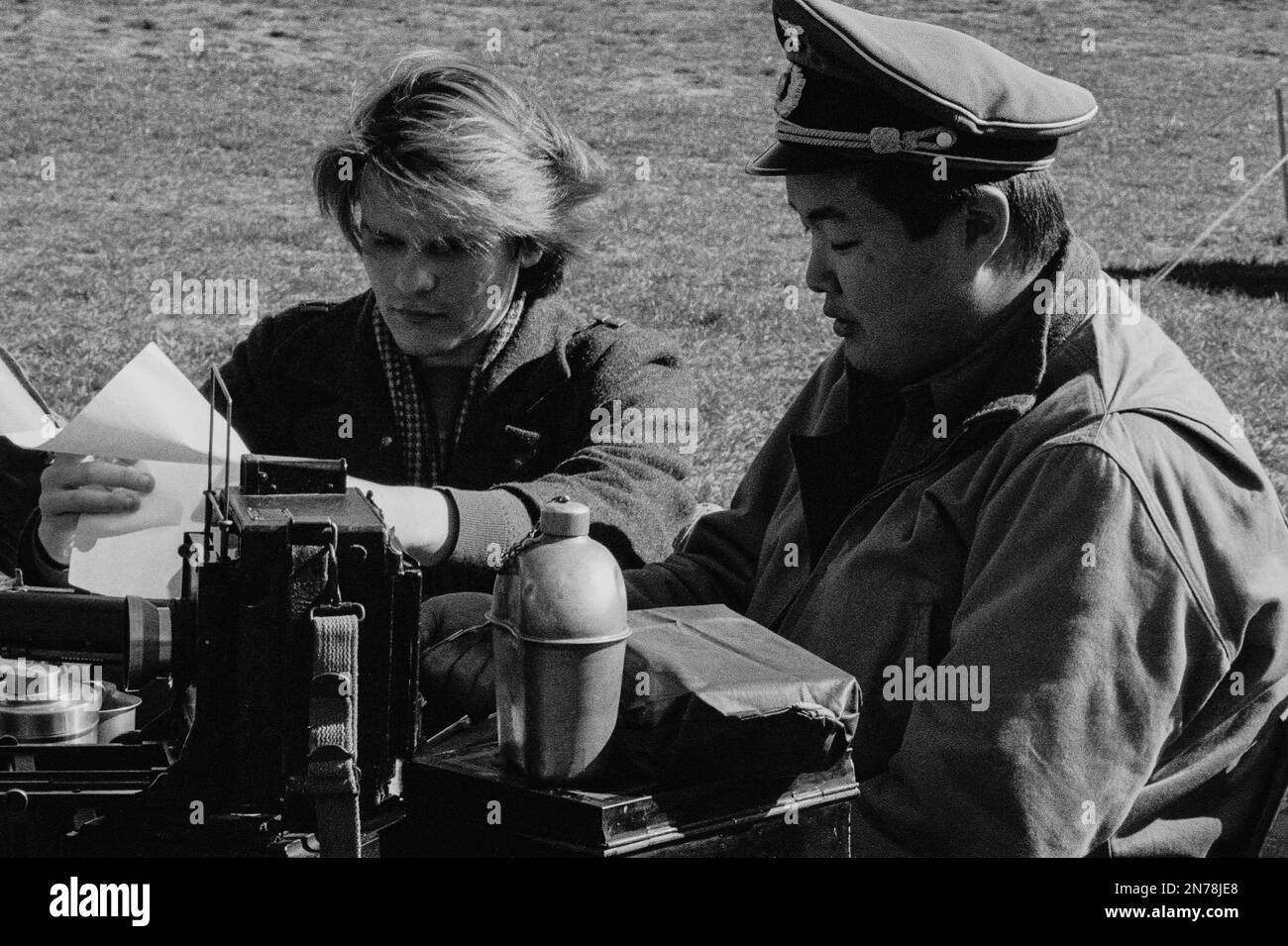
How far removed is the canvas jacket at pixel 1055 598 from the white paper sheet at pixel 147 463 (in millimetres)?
816

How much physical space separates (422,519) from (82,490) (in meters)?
0.52

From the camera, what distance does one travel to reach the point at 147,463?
2.22m

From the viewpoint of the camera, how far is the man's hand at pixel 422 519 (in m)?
2.53

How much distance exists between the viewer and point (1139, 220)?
39.2 ft

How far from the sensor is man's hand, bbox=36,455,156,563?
2219 mm

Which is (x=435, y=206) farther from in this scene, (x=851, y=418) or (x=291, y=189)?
(x=291, y=189)

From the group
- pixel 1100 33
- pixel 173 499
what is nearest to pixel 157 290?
pixel 173 499

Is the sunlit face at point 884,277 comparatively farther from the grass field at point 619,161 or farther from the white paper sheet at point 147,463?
the grass field at point 619,161

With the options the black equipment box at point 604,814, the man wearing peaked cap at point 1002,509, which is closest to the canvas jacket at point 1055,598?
the man wearing peaked cap at point 1002,509

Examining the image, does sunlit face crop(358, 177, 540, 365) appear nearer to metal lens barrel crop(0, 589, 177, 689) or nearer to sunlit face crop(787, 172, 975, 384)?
sunlit face crop(787, 172, 975, 384)

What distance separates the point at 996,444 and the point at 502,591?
29.7 inches

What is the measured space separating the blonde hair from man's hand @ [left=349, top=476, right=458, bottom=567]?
19.7 inches

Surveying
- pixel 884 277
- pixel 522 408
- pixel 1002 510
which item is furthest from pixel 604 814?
pixel 522 408

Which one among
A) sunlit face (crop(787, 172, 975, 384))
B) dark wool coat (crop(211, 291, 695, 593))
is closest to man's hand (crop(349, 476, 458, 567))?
dark wool coat (crop(211, 291, 695, 593))
